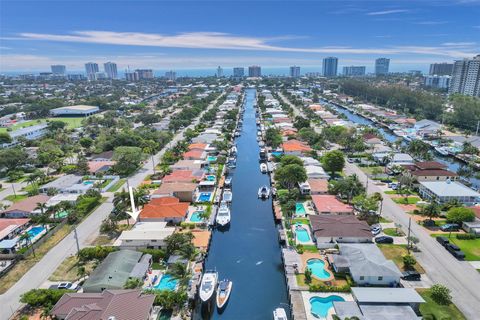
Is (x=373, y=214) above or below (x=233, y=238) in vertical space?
above

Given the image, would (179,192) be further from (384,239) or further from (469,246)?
(469,246)

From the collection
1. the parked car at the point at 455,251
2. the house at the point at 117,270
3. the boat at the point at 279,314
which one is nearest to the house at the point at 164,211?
the house at the point at 117,270

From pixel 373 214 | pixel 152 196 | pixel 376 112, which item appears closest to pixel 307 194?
pixel 373 214

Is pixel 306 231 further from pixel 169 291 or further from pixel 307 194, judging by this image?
pixel 169 291

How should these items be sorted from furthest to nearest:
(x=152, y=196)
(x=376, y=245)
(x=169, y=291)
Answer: (x=152, y=196), (x=376, y=245), (x=169, y=291)

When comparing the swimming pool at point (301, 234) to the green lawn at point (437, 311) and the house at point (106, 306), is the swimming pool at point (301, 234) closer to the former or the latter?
the green lawn at point (437, 311)

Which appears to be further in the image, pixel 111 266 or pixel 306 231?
pixel 306 231

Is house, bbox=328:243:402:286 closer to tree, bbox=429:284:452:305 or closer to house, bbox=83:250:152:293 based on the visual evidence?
tree, bbox=429:284:452:305
